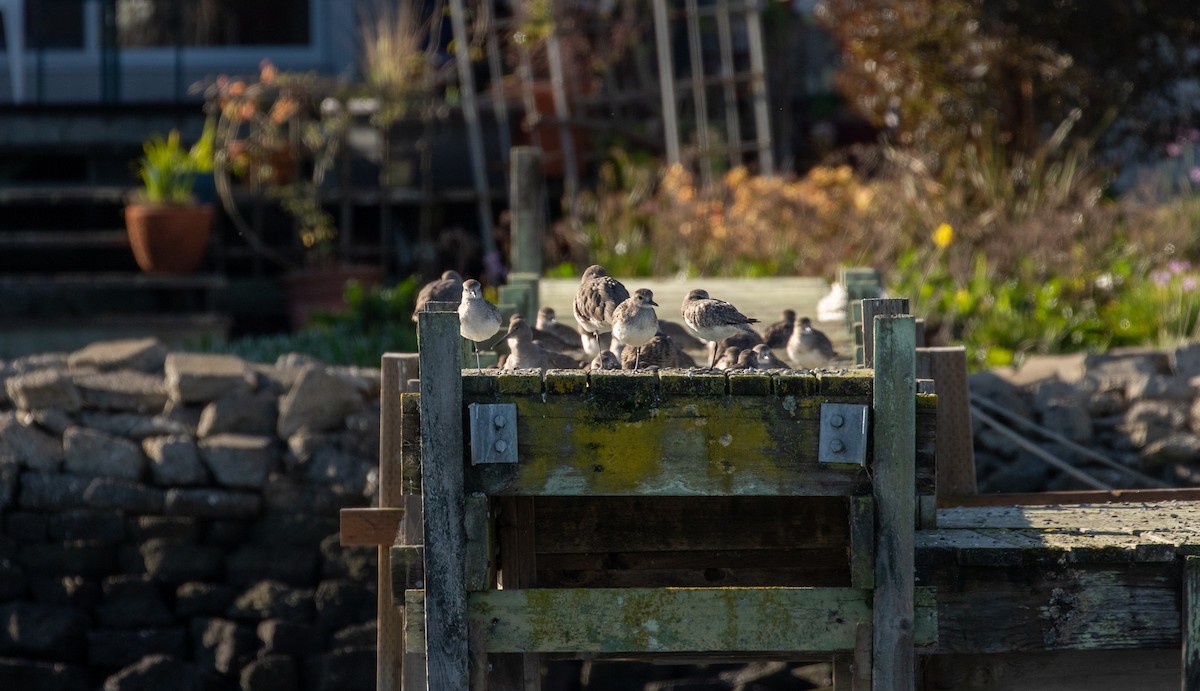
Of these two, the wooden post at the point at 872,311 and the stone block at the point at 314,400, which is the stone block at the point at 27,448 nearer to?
the stone block at the point at 314,400

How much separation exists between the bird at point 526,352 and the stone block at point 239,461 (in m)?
2.92

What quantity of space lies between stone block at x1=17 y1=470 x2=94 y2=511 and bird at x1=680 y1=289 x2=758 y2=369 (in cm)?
416

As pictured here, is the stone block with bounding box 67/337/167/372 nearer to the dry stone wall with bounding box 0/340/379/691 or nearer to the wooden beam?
the dry stone wall with bounding box 0/340/379/691

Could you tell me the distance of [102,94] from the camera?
1296 centimetres

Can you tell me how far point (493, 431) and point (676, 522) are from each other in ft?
3.56

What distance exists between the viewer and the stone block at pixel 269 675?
7863 millimetres

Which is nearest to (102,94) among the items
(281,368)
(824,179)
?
(281,368)

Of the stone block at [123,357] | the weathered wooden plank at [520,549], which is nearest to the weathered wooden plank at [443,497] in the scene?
the weathered wooden plank at [520,549]

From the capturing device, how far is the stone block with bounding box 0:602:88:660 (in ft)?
26.1

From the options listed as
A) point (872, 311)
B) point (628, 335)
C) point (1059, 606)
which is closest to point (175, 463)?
point (628, 335)

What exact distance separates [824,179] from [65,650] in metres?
6.16

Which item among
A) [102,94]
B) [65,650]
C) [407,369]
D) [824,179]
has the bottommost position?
[65,650]

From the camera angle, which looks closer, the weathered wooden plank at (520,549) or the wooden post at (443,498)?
the wooden post at (443,498)

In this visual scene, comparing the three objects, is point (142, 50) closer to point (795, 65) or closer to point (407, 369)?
point (795, 65)
